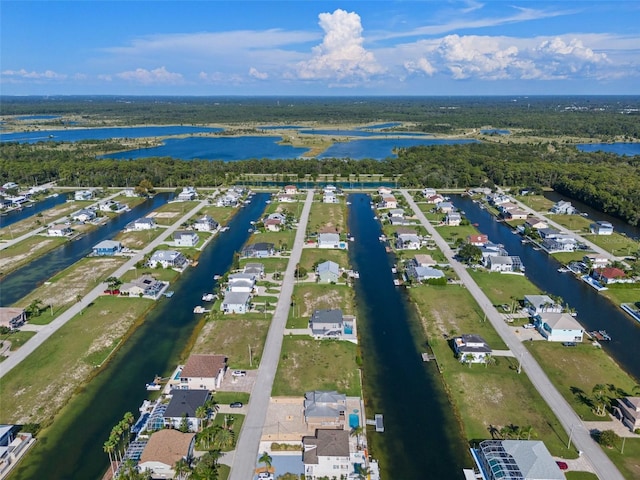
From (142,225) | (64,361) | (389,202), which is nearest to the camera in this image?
Answer: (64,361)

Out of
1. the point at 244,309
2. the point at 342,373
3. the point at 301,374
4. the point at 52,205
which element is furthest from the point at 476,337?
the point at 52,205

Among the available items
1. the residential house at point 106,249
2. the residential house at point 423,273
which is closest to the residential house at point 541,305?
the residential house at point 423,273

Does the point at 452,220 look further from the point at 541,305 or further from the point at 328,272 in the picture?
the point at 541,305

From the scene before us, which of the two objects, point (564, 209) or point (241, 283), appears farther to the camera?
point (564, 209)

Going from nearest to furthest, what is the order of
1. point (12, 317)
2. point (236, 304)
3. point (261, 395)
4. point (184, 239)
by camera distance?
point (261, 395)
point (12, 317)
point (236, 304)
point (184, 239)

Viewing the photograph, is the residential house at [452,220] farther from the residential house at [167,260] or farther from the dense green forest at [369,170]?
the residential house at [167,260]

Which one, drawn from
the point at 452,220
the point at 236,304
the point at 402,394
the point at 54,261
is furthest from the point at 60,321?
the point at 452,220
